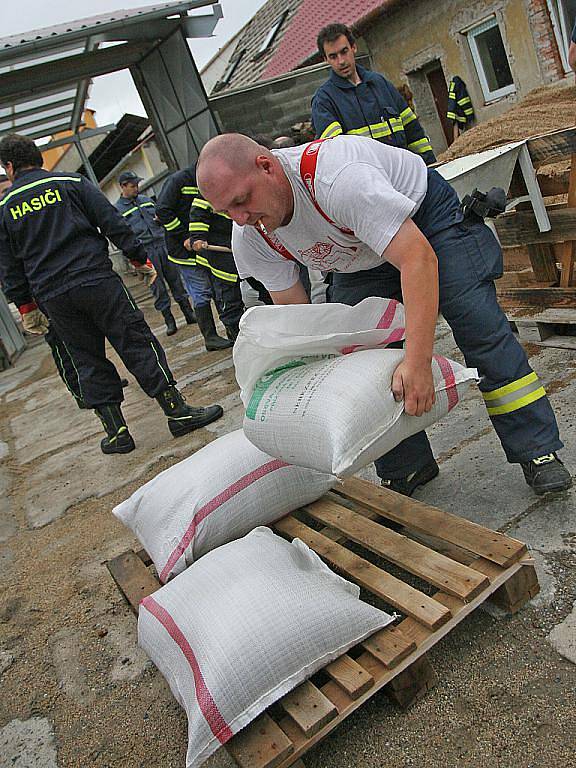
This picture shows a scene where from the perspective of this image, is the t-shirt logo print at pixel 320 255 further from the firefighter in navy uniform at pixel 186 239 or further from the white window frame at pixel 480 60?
the white window frame at pixel 480 60

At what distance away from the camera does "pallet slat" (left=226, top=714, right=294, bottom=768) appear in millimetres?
1434

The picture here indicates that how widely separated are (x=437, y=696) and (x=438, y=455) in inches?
48.5

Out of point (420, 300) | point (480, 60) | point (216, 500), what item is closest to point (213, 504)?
point (216, 500)

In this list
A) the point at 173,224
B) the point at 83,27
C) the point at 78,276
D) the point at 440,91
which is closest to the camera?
the point at 78,276

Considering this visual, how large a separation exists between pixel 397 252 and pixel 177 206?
3.93 metres

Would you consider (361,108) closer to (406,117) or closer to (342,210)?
(406,117)

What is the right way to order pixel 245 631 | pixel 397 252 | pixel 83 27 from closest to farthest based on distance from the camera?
pixel 245 631 < pixel 397 252 < pixel 83 27

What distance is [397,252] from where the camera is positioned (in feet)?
5.57

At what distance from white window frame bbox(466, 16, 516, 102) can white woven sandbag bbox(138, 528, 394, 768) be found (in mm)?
8702

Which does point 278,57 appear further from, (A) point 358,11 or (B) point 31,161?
(B) point 31,161

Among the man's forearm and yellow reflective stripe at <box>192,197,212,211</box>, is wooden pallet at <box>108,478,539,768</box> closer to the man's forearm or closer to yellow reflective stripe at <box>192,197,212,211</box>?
the man's forearm

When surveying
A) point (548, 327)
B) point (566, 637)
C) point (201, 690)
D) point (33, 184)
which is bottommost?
point (566, 637)

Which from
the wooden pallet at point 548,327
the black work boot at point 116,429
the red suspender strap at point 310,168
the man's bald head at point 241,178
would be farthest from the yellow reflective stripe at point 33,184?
the wooden pallet at point 548,327

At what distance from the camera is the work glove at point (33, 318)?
406cm
